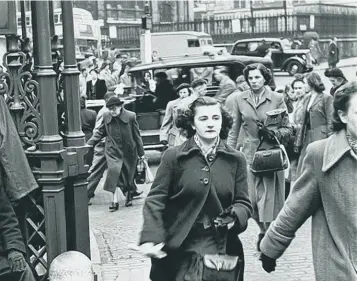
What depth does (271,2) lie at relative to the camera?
170ft

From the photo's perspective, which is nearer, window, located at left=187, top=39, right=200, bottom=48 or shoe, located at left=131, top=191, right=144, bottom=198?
shoe, located at left=131, top=191, right=144, bottom=198

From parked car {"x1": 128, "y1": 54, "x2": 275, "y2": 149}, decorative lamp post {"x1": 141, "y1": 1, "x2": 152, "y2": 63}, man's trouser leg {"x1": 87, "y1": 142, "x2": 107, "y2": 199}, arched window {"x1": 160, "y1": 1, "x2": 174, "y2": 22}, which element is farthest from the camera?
arched window {"x1": 160, "y1": 1, "x2": 174, "y2": 22}

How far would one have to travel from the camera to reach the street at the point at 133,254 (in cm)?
721

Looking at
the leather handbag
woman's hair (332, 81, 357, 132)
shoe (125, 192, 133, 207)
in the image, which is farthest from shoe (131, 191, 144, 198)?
woman's hair (332, 81, 357, 132)

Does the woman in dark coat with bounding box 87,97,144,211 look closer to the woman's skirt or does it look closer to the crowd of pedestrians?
the woman's skirt

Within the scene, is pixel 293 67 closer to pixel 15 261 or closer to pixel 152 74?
pixel 152 74

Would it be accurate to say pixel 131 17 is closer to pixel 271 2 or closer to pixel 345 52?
pixel 271 2

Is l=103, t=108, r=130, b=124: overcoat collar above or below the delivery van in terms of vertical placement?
below

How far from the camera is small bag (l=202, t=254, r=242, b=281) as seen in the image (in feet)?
15.1

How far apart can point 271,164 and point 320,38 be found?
36.3 meters

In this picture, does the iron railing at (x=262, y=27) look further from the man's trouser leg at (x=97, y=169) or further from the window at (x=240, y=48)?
the man's trouser leg at (x=97, y=169)

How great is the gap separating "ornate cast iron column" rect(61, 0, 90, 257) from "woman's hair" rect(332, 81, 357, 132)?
194 cm

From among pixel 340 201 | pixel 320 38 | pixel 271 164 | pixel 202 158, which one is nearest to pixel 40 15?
pixel 202 158

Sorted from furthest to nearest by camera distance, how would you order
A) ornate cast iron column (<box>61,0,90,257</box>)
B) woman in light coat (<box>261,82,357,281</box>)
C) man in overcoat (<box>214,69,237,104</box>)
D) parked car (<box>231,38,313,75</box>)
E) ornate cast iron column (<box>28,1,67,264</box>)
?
Result: parked car (<box>231,38,313,75</box>) < man in overcoat (<box>214,69,237,104</box>) < ornate cast iron column (<box>61,0,90,257</box>) < ornate cast iron column (<box>28,1,67,264</box>) < woman in light coat (<box>261,82,357,281</box>)
